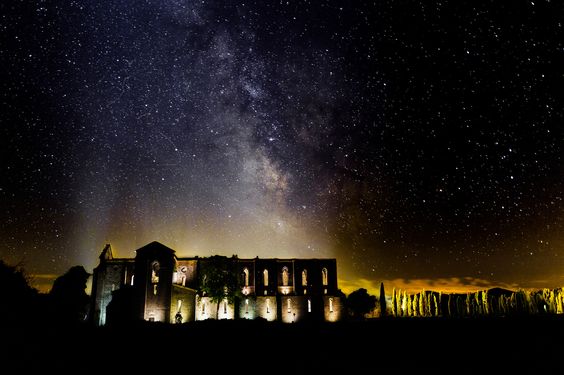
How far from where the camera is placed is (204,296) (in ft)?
183

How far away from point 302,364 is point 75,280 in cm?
3894

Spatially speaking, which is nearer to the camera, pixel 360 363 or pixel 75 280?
pixel 360 363

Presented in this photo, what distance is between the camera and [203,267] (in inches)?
2267

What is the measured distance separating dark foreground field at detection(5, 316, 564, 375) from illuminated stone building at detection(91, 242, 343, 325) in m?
20.4

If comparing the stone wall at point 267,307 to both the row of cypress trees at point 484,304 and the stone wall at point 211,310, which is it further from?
the row of cypress trees at point 484,304

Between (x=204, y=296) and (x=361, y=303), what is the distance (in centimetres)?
4454

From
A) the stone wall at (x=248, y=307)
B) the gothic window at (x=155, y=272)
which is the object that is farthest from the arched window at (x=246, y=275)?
the gothic window at (x=155, y=272)

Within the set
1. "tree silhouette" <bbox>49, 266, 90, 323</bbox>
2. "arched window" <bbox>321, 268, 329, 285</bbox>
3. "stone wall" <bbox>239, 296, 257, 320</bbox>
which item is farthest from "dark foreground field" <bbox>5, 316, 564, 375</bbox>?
"arched window" <bbox>321, 268, 329, 285</bbox>

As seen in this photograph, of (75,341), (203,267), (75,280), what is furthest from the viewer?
(203,267)

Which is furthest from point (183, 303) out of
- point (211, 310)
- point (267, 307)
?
point (267, 307)

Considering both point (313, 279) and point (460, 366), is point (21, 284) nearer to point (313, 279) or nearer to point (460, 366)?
point (460, 366)

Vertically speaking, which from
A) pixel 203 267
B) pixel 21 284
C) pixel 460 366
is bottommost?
pixel 460 366

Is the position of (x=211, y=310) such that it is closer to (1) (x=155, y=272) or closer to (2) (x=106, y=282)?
(1) (x=155, y=272)

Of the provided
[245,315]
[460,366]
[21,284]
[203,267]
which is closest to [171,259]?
[203,267]
